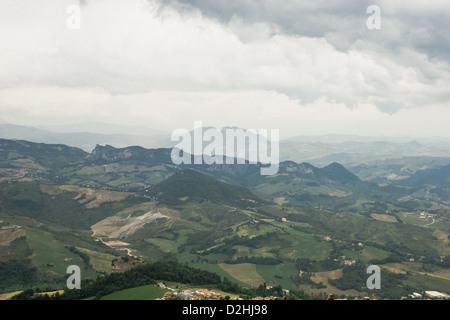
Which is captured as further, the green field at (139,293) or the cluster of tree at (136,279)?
the cluster of tree at (136,279)

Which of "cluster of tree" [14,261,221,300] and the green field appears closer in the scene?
the green field

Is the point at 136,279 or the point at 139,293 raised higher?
the point at 139,293

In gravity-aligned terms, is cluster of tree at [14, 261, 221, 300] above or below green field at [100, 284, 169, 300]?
below

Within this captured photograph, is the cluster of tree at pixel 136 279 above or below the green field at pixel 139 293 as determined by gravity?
below

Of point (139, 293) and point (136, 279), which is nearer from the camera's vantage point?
point (139, 293)
